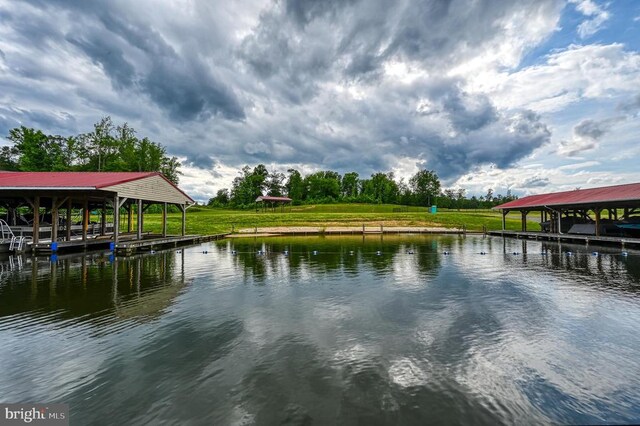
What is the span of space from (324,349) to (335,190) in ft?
301

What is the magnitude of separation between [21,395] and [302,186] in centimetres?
9593

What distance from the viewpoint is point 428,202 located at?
9981 centimetres

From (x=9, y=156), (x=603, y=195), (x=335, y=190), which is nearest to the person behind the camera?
(x=603, y=195)

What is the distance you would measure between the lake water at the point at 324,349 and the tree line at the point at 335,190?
7874cm

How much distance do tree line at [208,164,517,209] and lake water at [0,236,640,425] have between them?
258ft

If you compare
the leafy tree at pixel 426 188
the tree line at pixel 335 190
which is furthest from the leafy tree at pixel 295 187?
the leafy tree at pixel 426 188

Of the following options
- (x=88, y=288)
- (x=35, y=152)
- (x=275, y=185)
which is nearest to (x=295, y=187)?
(x=275, y=185)

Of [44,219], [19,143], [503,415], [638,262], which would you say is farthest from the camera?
[19,143]

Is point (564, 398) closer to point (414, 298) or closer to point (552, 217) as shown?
point (414, 298)

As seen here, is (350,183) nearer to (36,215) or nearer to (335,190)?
(335,190)

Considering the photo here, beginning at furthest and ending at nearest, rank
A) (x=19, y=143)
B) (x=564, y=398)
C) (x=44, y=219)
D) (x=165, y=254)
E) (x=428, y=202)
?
1. (x=428, y=202)
2. (x=19, y=143)
3. (x=44, y=219)
4. (x=165, y=254)
5. (x=564, y=398)

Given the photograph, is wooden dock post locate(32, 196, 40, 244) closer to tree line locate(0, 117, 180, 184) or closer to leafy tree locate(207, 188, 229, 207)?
tree line locate(0, 117, 180, 184)

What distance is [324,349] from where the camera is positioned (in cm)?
682

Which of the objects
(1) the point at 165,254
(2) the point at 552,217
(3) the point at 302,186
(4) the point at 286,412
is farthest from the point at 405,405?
(3) the point at 302,186
